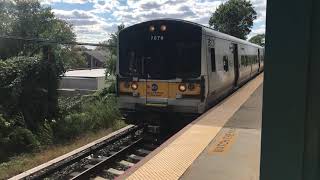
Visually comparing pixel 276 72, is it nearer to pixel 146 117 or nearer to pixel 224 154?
pixel 224 154

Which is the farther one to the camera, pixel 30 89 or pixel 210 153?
pixel 30 89

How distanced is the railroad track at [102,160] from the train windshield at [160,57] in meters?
1.75

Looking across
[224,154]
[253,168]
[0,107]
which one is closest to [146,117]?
[224,154]

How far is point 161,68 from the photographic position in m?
10.5

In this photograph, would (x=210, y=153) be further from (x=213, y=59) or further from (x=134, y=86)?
(x=213, y=59)

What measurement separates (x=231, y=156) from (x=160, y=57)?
4.65 m

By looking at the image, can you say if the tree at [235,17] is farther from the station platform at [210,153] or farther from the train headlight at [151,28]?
the station platform at [210,153]

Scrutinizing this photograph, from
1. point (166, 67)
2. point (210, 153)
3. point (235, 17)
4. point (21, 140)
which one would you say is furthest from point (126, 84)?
point (235, 17)

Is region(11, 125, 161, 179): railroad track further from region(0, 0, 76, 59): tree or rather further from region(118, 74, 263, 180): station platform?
region(0, 0, 76, 59): tree

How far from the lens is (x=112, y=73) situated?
105 ft

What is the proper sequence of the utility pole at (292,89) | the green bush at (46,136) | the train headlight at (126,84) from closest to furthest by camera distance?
the utility pole at (292,89), the train headlight at (126,84), the green bush at (46,136)

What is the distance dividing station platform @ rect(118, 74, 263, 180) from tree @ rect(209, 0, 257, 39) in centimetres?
5521

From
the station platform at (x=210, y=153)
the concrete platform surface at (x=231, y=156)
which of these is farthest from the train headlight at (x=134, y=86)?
the concrete platform surface at (x=231, y=156)

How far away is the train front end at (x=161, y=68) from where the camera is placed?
33.3 feet
